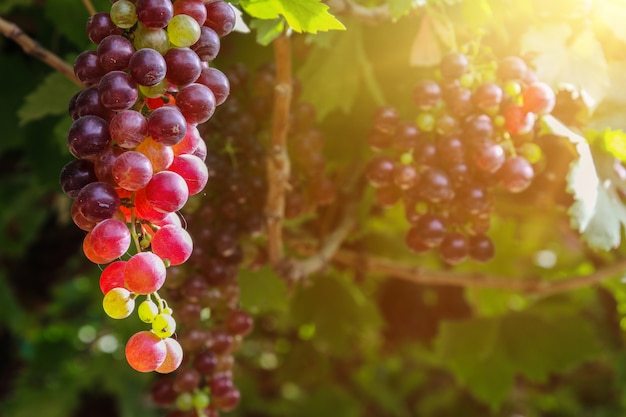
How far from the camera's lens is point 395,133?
3.54 feet

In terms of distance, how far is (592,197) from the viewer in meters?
0.96

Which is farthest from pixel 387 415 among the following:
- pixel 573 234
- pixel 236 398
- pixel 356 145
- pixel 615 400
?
pixel 236 398

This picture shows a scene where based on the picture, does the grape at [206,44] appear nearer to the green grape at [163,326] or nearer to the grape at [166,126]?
the grape at [166,126]

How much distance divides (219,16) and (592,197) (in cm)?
54

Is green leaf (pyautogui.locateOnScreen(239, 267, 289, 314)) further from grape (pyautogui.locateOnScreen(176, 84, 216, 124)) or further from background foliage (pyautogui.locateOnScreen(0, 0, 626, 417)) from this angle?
grape (pyautogui.locateOnScreen(176, 84, 216, 124))

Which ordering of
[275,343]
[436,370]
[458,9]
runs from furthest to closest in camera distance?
[436,370]
[275,343]
[458,9]

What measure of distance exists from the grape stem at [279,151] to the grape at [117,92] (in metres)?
0.35

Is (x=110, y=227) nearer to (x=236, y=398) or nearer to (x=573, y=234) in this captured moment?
(x=236, y=398)

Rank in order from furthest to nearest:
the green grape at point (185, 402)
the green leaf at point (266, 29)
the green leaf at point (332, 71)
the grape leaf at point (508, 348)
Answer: the grape leaf at point (508, 348) → the green leaf at point (332, 71) → the green grape at point (185, 402) → the green leaf at point (266, 29)

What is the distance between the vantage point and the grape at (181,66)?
2.15 ft

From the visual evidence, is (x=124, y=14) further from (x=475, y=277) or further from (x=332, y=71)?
(x=475, y=277)

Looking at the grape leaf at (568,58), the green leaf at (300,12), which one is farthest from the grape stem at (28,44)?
the grape leaf at (568,58)

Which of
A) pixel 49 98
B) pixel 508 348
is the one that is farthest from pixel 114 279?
pixel 508 348

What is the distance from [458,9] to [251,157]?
14.9 inches
